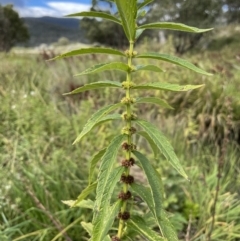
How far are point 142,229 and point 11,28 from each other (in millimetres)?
36316

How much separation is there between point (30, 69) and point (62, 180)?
493 centimetres

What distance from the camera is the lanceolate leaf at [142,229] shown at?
1.11 m

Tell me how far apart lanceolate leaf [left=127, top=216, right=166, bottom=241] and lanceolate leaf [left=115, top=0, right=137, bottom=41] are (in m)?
0.49

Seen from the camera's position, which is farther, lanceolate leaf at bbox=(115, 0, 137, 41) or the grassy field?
the grassy field

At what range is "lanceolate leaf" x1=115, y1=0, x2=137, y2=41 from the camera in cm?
95

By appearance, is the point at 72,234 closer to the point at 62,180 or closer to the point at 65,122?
the point at 62,180

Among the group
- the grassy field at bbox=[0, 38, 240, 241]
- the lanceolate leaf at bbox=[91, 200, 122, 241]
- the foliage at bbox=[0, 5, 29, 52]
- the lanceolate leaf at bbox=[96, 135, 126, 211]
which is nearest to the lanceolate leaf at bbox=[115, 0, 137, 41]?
the lanceolate leaf at bbox=[96, 135, 126, 211]

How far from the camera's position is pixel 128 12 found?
0.97 m

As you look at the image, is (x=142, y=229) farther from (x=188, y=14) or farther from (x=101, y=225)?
(x=188, y=14)

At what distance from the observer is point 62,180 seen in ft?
9.15

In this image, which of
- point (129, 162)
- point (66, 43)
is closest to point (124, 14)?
point (129, 162)

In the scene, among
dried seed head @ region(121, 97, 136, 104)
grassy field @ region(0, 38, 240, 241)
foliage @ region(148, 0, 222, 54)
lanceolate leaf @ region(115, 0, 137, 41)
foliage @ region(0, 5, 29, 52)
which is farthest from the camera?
foliage @ region(0, 5, 29, 52)

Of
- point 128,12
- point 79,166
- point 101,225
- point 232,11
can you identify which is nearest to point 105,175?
point 101,225

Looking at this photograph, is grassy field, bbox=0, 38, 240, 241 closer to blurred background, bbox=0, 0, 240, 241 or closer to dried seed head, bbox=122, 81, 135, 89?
blurred background, bbox=0, 0, 240, 241
